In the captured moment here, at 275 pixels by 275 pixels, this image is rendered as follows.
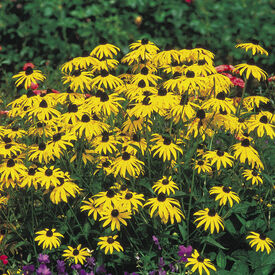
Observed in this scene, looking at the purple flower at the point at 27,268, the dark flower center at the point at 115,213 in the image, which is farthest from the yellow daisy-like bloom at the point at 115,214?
the purple flower at the point at 27,268

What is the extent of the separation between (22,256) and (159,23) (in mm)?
4203

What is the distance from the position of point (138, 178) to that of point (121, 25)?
364cm

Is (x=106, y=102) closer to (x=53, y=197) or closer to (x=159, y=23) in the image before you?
(x=53, y=197)

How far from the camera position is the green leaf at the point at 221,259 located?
2.93 meters

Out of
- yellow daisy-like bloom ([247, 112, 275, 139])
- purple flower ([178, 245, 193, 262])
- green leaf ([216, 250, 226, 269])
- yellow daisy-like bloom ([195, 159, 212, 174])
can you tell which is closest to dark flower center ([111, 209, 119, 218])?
purple flower ([178, 245, 193, 262])

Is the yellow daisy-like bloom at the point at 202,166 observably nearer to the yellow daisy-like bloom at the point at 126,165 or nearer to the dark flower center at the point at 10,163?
the yellow daisy-like bloom at the point at 126,165

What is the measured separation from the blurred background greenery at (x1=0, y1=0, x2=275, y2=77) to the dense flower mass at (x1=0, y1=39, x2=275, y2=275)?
9.78 feet

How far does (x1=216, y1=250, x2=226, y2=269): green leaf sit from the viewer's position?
115 inches

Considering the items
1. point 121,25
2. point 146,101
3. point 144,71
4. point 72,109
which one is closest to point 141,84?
point 144,71

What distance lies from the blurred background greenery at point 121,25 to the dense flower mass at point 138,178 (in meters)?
2.98

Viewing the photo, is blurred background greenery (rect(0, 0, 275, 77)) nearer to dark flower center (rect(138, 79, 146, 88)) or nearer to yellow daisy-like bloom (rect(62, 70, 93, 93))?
yellow daisy-like bloom (rect(62, 70, 93, 93))

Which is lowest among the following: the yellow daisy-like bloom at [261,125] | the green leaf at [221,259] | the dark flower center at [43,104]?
the green leaf at [221,259]

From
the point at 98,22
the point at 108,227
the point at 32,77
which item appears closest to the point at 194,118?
the point at 108,227

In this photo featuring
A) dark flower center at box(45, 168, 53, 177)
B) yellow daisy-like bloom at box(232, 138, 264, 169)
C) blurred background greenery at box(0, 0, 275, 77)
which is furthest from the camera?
blurred background greenery at box(0, 0, 275, 77)
